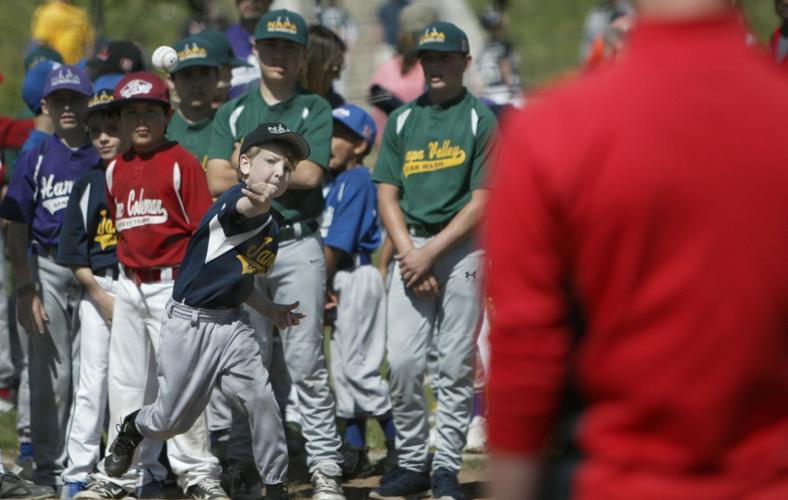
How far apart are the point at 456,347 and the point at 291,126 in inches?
56.3

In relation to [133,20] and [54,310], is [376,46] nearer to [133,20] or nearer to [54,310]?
[133,20]

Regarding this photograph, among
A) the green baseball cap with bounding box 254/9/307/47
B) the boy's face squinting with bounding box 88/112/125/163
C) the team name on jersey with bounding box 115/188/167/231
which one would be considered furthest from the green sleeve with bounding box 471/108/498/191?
the boy's face squinting with bounding box 88/112/125/163

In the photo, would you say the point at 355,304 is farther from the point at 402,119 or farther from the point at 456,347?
the point at 402,119

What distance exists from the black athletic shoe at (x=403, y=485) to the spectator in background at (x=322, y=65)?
2.43m

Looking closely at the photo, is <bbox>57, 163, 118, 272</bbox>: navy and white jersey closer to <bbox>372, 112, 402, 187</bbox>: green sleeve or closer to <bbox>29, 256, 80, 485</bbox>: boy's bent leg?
<bbox>29, 256, 80, 485</bbox>: boy's bent leg

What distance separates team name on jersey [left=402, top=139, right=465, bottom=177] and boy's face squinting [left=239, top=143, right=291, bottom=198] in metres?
0.89

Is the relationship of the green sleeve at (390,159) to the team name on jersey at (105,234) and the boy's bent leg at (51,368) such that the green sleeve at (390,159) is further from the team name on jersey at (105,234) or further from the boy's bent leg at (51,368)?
the boy's bent leg at (51,368)

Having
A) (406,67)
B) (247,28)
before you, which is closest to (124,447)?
(247,28)

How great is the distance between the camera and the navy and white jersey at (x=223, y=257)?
223 inches

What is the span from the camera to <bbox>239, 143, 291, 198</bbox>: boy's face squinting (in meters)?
5.57

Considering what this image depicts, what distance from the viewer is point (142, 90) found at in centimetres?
629

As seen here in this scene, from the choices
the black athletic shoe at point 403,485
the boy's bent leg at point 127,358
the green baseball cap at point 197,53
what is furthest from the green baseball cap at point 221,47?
the black athletic shoe at point 403,485

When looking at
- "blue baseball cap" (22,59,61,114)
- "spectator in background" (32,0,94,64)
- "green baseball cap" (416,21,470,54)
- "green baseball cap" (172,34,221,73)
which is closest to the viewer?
"green baseball cap" (416,21,470,54)

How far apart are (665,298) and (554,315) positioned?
0.62ft
